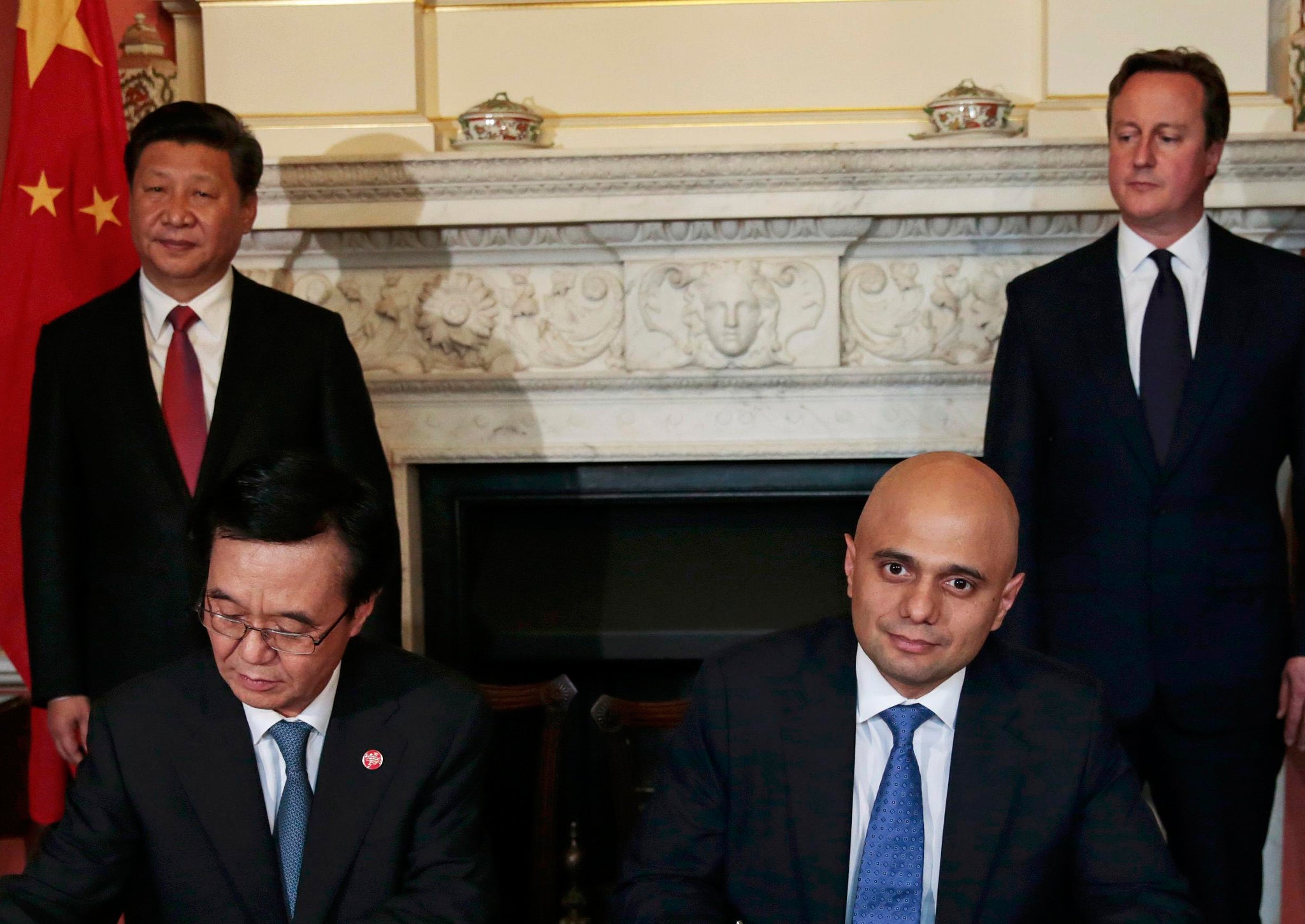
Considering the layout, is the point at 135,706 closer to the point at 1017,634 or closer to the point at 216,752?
the point at 216,752

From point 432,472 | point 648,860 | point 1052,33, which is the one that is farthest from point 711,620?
point 648,860

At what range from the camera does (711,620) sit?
133 inches

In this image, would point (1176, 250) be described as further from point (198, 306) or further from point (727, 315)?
point (198, 306)

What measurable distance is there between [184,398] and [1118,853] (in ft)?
5.38

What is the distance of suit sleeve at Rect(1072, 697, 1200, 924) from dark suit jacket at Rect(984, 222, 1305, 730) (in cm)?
71

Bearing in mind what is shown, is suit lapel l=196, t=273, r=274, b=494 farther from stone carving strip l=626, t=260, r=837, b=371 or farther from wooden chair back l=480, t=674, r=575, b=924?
stone carving strip l=626, t=260, r=837, b=371

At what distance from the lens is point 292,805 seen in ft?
5.54

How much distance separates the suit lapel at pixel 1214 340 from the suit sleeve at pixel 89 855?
1655 millimetres

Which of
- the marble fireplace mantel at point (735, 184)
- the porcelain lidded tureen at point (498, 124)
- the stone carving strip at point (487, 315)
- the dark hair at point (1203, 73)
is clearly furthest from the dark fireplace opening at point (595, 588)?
the dark hair at point (1203, 73)

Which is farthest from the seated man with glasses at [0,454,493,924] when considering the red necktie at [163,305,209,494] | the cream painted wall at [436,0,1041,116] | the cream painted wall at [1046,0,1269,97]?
the cream painted wall at [1046,0,1269,97]

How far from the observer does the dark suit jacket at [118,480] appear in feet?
7.70

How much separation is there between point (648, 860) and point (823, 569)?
184 centimetres

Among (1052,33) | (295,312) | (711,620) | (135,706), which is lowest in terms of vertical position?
(711,620)

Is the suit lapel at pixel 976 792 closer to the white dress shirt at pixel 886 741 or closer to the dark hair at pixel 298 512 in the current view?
the white dress shirt at pixel 886 741
